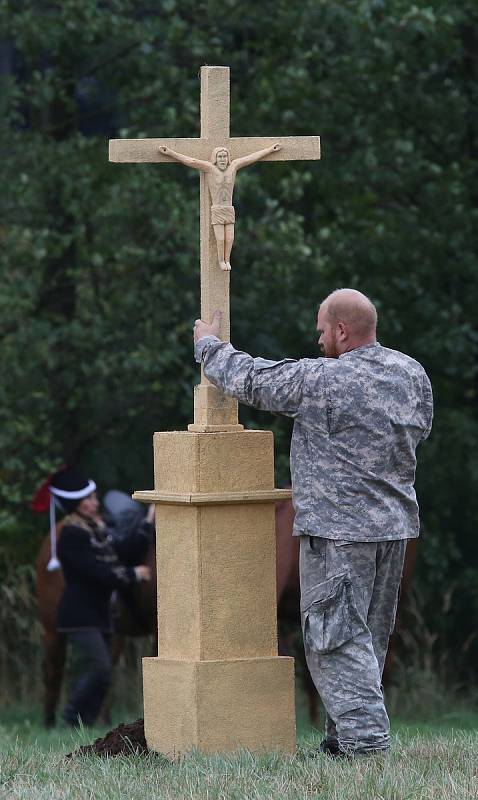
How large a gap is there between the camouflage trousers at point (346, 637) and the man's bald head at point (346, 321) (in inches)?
29.1

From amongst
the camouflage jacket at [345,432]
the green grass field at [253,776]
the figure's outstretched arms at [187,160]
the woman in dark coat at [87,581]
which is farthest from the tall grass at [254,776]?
the woman in dark coat at [87,581]

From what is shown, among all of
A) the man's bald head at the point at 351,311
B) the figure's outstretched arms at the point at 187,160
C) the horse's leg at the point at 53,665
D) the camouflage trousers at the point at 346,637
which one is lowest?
the horse's leg at the point at 53,665

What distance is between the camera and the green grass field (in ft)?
17.0

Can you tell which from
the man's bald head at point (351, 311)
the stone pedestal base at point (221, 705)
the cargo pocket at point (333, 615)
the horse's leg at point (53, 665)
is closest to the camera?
the cargo pocket at point (333, 615)

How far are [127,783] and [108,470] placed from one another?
8.34 meters

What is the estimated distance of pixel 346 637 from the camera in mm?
5742

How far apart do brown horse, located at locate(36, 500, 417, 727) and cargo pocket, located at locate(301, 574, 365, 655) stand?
5.31 metres

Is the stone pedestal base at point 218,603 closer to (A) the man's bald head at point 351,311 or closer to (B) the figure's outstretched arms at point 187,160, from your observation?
(A) the man's bald head at point 351,311

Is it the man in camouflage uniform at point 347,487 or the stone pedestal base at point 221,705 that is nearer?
the man in camouflage uniform at point 347,487

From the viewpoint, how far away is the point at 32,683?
13438 mm

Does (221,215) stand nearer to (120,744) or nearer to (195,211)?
(120,744)

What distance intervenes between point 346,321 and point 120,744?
200cm

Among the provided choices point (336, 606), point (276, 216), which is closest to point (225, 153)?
point (336, 606)

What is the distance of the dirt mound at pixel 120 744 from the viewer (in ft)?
21.0
